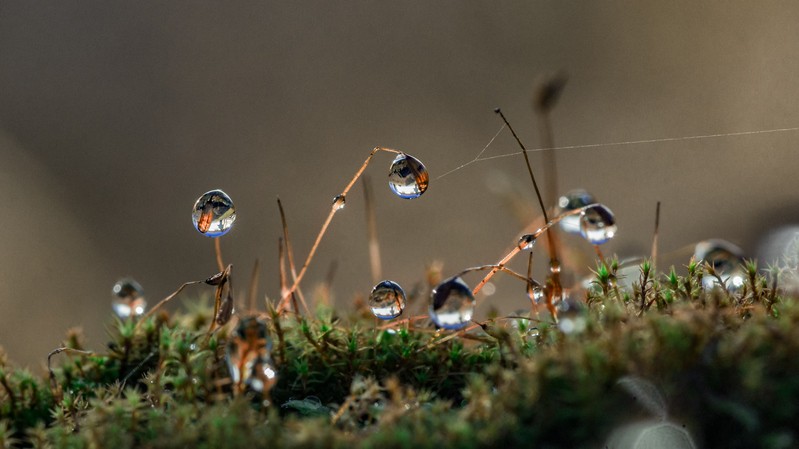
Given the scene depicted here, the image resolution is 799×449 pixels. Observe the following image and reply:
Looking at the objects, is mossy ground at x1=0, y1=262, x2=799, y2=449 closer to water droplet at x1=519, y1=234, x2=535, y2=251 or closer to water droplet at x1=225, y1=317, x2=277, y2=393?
water droplet at x1=225, y1=317, x2=277, y2=393

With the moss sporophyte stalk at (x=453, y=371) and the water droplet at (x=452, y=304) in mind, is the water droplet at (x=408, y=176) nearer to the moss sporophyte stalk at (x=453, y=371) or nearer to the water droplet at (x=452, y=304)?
the moss sporophyte stalk at (x=453, y=371)

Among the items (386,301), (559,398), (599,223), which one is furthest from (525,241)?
(559,398)

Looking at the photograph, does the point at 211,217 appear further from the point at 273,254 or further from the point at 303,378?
the point at 273,254

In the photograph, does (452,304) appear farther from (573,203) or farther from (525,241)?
(573,203)

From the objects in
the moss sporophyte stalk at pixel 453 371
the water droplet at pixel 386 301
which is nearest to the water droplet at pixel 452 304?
the moss sporophyte stalk at pixel 453 371

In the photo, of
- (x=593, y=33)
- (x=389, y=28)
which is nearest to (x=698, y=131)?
(x=593, y=33)

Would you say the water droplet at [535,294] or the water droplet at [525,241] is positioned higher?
the water droplet at [525,241]

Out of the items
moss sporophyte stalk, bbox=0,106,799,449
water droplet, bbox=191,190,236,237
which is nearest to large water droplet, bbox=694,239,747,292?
moss sporophyte stalk, bbox=0,106,799,449
